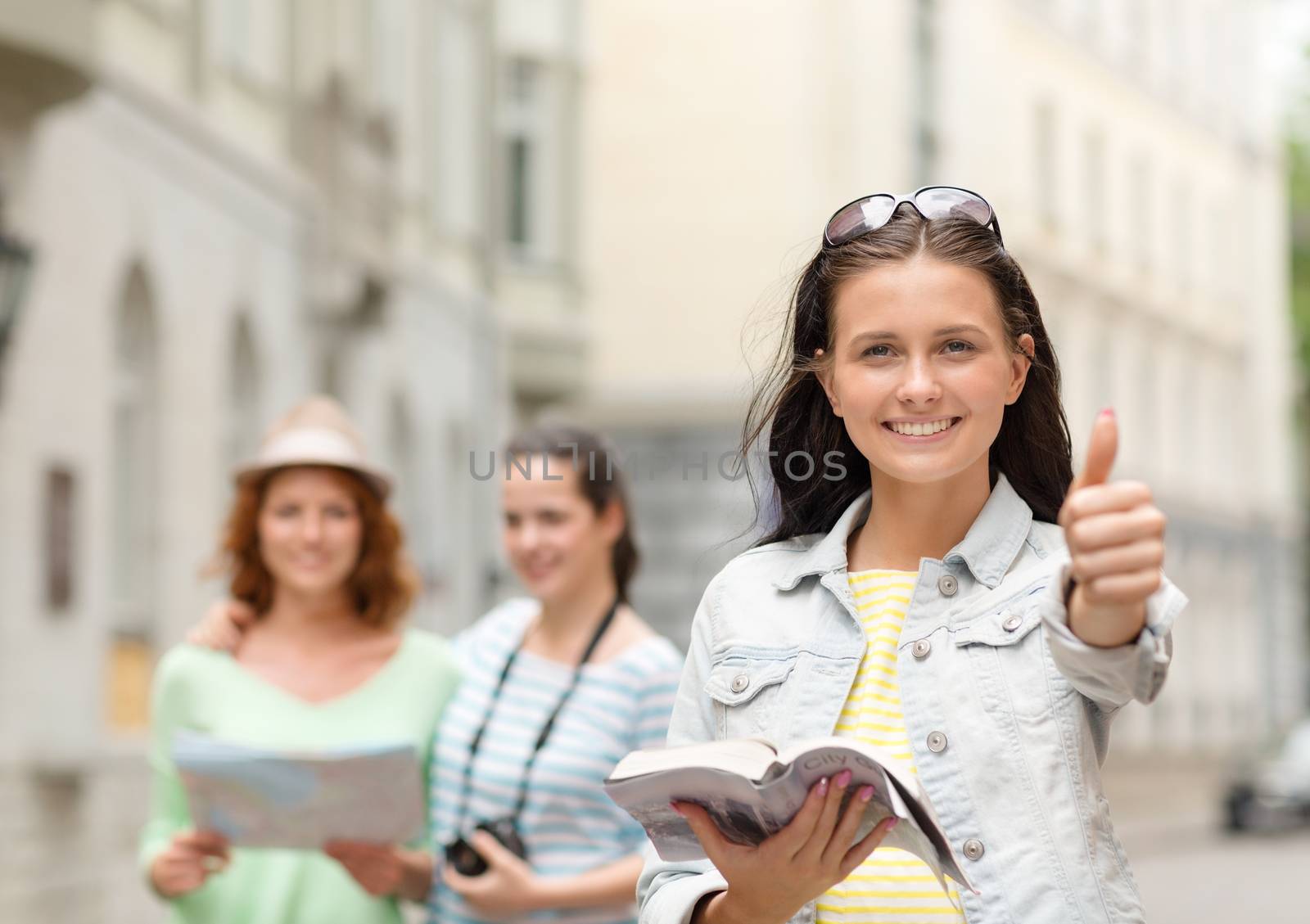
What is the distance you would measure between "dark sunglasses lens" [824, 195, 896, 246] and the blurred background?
0.97 ft

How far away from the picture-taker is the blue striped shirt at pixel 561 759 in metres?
4.25

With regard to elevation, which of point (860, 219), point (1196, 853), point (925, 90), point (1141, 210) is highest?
point (925, 90)

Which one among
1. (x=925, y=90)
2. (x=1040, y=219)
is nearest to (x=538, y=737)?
(x=925, y=90)

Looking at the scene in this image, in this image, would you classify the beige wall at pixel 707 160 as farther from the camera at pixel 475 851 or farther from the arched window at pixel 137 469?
the camera at pixel 475 851

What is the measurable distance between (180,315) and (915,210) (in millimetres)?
10408

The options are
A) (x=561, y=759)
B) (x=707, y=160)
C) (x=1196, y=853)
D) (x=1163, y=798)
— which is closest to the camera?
(x=561, y=759)

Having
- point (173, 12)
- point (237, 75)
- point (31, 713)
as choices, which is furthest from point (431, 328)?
point (31, 713)

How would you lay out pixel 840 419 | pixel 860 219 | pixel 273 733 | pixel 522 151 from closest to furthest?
pixel 860 219, pixel 840 419, pixel 273 733, pixel 522 151

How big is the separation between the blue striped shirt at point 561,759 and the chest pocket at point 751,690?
5.74 feet

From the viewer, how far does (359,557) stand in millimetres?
4660

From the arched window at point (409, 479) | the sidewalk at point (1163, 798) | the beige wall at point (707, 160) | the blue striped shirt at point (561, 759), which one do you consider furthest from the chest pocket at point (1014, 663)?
the beige wall at point (707, 160)

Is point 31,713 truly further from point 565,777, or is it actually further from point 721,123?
point 721,123

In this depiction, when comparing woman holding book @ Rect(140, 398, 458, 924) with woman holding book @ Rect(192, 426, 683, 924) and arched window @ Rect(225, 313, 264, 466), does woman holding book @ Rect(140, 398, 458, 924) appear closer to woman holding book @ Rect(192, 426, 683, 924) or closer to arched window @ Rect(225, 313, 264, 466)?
woman holding book @ Rect(192, 426, 683, 924)

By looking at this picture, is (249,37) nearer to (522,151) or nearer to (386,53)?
(386,53)
